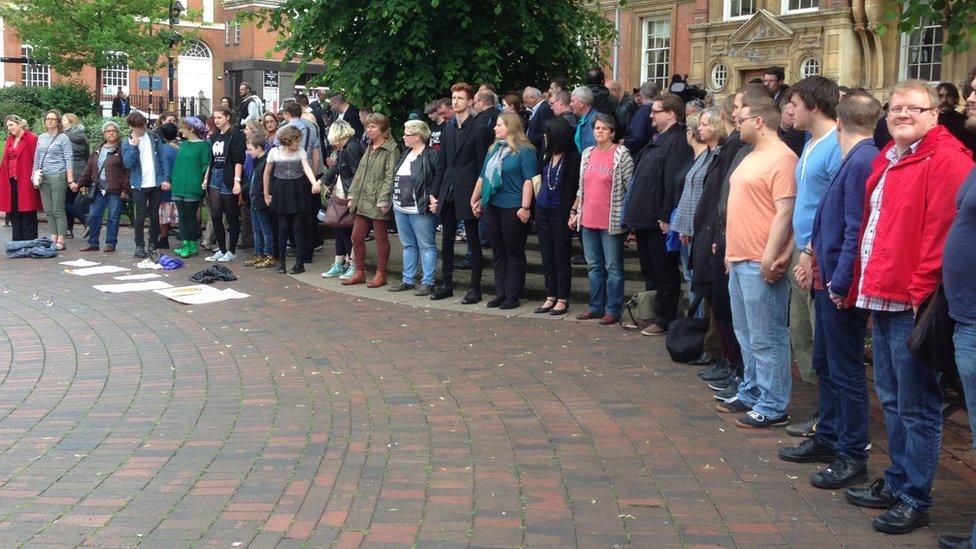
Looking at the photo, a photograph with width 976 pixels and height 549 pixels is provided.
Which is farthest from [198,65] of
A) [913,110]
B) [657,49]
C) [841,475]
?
[913,110]

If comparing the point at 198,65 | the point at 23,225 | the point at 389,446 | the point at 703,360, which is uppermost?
the point at 198,65

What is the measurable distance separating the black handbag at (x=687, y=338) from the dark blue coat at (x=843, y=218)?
283 centimetres

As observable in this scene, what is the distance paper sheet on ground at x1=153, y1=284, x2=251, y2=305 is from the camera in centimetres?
1143

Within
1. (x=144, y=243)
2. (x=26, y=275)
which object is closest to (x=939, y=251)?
(x=26, y=275)

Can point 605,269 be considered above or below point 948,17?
below

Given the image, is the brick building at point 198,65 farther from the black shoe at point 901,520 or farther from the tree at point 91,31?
the black shoe at point 901,520

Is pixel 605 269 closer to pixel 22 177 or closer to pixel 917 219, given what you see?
pixel 917 219

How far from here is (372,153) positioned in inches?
488

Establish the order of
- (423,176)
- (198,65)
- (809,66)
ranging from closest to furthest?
(423,176) < (809,66) < (198,65)

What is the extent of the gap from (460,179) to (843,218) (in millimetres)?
6349

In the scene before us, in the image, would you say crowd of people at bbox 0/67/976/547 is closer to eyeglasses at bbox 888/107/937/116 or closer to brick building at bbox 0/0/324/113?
eyeglasses at bbox 888/107/937/116

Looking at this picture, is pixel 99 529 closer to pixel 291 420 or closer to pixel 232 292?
pixel 291 420

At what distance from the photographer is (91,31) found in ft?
117

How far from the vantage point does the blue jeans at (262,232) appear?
13883 millimetres
